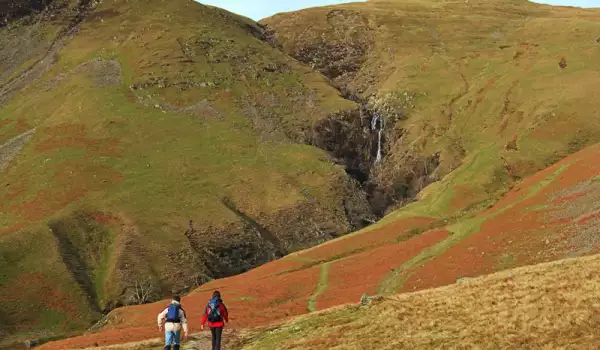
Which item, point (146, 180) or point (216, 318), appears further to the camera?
point (146, 180)

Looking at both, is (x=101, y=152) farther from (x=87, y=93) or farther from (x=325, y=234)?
(x=325, y=234)

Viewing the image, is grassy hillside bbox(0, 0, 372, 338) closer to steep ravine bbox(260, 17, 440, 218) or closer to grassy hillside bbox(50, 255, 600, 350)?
steep ravine bbox(260, 17, 440, 218)

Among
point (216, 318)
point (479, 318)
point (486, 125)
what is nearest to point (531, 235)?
point (479, 318)

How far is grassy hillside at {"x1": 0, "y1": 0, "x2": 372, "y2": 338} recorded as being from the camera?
4493 inches

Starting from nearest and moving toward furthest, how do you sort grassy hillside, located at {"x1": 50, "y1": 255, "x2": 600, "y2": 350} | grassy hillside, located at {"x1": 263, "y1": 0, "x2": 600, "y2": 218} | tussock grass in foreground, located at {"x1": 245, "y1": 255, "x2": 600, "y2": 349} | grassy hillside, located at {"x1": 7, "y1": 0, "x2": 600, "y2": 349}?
tussock grass in foreground, located at {"x1": 245, "y1": 255, "x2": 600, "y2": 349} < grassy hillside, located at {"x1": 50, "y1": 255, "x2": 600, "y2": 350} < grassy hillside, located at {"x1": 7, "y1": 0, "x2": 600, "y2": 349} < grassy hillside, located at {"x1": 263, "y1": 0, "x2": 600, "y2": 218}

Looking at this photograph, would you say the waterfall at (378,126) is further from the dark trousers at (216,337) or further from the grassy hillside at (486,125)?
the dark trousers at (216,337)

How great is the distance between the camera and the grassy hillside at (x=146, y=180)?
114125mm

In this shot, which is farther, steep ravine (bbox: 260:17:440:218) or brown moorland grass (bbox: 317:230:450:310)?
steep ravine (bbox: 260:17:440:218)

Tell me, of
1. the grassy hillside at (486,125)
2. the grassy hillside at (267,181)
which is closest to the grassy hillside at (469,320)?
the grassy hillside at (267,181)

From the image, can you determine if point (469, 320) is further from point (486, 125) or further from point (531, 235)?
point (486, 125)

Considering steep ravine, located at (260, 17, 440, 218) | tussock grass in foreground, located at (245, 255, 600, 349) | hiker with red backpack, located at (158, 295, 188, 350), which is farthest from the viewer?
steep ravine, located at (260, 17, 440, 218)

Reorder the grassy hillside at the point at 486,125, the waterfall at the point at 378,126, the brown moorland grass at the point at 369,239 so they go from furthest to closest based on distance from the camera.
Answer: the waterfall at the point at 378,126 → the grassy hillside at the point at 486,125 → the brown moorland grass at the point at 369,239

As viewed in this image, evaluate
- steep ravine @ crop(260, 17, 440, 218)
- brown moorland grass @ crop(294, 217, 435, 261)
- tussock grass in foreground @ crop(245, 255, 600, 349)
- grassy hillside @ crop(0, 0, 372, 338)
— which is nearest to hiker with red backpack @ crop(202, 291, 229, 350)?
tussock grass in foreground @ crop(245, 255, 600, 349)

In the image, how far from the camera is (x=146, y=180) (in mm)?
141750
